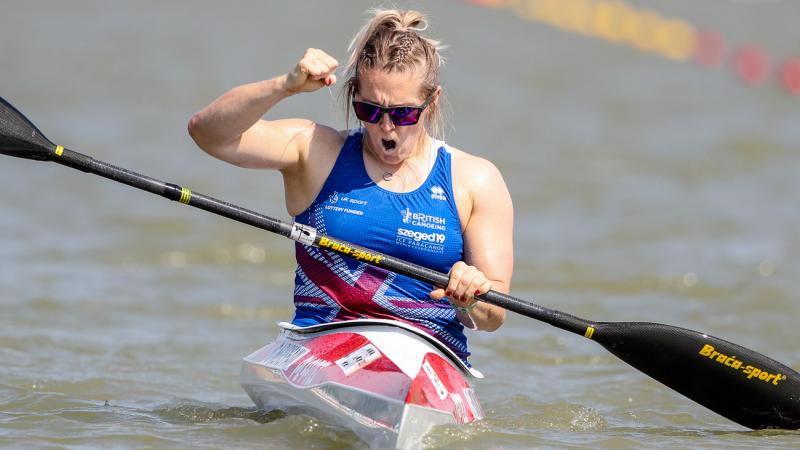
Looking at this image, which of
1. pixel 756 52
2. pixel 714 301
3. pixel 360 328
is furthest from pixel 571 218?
pixel 756 52

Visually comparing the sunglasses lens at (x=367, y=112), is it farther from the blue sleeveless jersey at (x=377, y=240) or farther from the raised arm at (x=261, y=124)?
the blue sleeveless jersey at (x=377, y=240)

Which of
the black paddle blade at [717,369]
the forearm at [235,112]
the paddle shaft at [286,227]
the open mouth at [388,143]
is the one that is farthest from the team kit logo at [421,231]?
the black paddle blade at [717,369]

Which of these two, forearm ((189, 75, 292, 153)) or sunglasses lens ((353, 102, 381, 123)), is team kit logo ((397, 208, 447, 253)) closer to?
sunglasses lens ((353, 102, 381, 123))

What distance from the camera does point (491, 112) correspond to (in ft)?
50.5

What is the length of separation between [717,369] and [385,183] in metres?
1.54

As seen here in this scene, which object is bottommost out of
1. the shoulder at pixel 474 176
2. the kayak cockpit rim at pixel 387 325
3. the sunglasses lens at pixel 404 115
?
the kayak cockpit rim at pixel 387 325

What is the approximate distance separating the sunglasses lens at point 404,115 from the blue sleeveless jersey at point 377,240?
26 centimetres

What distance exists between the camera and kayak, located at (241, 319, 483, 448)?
3.69 meters

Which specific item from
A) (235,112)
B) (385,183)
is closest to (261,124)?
(235,112)

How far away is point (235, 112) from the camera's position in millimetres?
3891

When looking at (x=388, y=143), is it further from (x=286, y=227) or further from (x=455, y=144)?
(x=455, y=144)

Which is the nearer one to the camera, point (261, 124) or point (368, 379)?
point (368, 379)

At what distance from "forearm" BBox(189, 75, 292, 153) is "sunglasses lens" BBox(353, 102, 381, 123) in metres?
0.24

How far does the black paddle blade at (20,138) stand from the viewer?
13.2 ft
